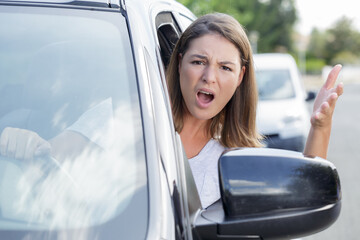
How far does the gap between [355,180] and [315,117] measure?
5913 mm

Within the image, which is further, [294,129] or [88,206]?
[294,129]

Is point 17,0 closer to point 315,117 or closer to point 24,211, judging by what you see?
point 24,211

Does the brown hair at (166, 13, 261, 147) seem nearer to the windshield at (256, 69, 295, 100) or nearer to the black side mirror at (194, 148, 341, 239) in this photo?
the black side mirror at (194, 148, 341, 239)

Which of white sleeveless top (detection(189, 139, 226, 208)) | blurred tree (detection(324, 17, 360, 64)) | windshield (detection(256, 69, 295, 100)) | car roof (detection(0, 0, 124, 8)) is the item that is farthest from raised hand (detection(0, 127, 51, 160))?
blurred tree (detection(324, 17, 360, 64))

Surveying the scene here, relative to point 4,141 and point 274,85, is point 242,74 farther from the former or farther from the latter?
point 274,85

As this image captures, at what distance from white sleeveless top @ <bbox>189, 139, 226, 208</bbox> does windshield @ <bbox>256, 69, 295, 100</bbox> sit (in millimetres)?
6314

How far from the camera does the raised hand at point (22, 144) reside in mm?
1577

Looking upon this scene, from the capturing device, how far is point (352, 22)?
7231 centimetres

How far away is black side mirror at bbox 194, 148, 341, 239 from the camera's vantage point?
1521mm

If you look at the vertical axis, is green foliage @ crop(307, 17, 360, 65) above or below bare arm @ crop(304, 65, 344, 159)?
above

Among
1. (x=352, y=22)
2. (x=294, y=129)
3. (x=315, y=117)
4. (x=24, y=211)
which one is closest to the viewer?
(x=24, y=211)

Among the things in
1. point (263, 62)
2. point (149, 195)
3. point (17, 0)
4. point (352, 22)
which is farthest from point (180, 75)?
point (352, 22)

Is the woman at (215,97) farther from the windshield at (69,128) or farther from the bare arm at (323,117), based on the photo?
the windshield at (69,128)

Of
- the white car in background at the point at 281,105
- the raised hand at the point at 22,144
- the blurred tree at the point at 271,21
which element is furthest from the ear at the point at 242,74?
the blurred tree at the point at 271,21
